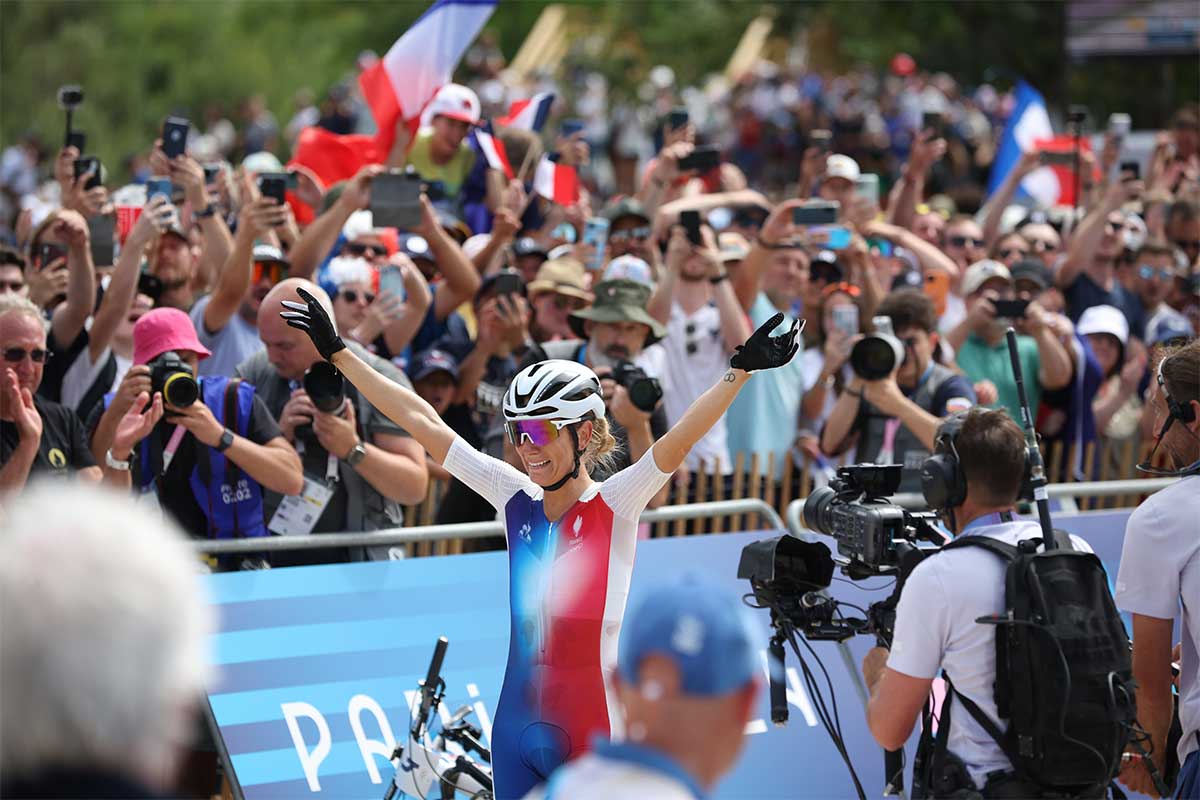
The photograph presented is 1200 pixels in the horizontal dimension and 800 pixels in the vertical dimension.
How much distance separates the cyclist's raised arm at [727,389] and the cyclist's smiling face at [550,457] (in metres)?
0.30

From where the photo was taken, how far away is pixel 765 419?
28.8 feet

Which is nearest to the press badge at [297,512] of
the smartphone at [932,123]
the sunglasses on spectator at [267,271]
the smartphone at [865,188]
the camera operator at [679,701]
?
the sunglasses on spectator at [267,271]

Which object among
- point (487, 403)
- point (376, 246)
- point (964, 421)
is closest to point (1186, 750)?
point (964, 421)

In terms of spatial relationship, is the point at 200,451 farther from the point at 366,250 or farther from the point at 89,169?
the point at 89,169

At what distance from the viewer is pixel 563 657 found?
16.4 ft

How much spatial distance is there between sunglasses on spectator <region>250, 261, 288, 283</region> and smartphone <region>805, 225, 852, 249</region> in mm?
3250

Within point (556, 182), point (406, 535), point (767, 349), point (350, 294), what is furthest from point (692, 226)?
point (767, 349)

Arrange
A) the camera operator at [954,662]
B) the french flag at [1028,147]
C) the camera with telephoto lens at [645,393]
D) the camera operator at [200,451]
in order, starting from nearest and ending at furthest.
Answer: the camera operator at [954,662], the camera operator at [200,451], the camera with telephoto lens at [645,393], the french flag at [1028,147]

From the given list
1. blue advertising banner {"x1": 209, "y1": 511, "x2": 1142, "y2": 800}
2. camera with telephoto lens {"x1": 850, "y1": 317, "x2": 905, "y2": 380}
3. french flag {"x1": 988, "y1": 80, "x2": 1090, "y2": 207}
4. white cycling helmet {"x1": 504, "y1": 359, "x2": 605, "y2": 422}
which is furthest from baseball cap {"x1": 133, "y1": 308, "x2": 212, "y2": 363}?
french flag {"x1": 988, "y1": 80, "x2": 1090, "y2": 207}

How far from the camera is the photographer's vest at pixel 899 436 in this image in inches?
315

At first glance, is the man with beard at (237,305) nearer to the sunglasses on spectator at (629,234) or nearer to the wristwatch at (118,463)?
the wristwatch at (118,463)

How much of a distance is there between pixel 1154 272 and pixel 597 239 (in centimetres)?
392

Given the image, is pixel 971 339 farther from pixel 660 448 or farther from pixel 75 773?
pixel 75 773

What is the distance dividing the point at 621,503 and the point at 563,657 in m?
0.52
